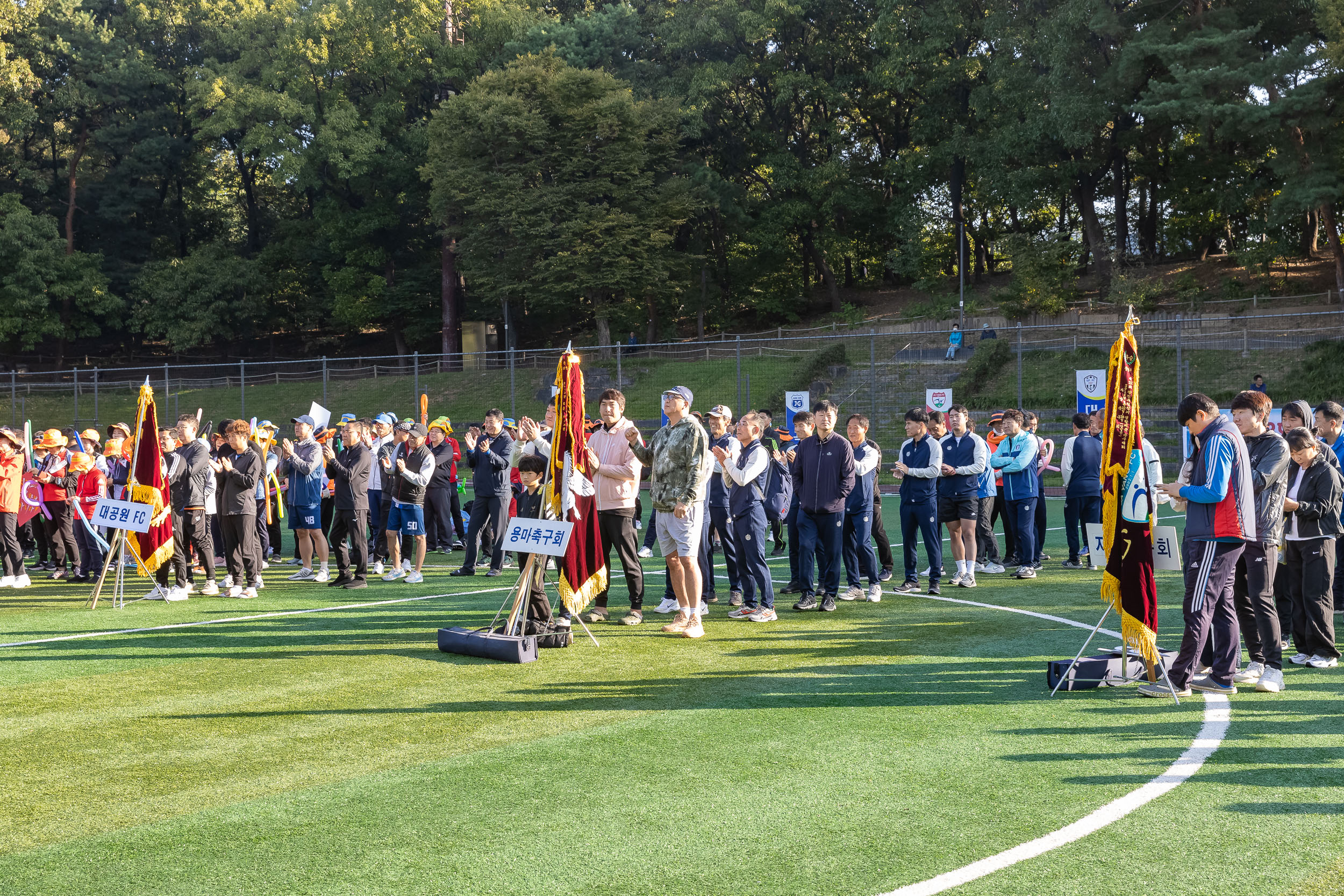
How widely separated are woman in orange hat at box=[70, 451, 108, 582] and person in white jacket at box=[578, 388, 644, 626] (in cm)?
685

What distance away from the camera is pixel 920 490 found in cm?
1170

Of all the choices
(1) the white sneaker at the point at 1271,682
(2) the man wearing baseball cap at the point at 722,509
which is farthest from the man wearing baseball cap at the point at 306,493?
(1) the white sneaker at the point at 1271,682

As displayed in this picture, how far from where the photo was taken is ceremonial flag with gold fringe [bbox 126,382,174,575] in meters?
11.8

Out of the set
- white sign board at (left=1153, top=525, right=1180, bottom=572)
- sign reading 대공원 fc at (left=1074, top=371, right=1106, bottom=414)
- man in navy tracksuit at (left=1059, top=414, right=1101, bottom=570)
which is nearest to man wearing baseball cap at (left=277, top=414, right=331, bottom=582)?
man in navy tracksuit at (left=1059, top=414, right=1101, bottom=570)

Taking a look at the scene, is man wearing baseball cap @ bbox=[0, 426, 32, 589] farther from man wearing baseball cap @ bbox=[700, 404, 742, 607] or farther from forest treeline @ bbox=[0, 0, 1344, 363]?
forest treeline @ bbox=[0, 0, 1344, 363]

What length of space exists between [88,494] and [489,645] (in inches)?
302

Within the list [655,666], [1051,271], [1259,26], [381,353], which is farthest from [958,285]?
[655,666]

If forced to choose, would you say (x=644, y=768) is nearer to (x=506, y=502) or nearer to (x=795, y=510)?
(x=795, y=510)

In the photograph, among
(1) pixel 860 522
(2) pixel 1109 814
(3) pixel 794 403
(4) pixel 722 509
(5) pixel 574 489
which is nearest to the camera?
(2) pixel 1109 814

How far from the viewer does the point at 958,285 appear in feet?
160

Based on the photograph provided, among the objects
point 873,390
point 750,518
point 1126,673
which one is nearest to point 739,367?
point 873,390

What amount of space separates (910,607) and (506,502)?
18.1 feet

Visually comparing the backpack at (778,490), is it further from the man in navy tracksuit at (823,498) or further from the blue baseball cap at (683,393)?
the blue baseball cap at (683,393)

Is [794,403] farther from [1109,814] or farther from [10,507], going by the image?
[1109,814]
